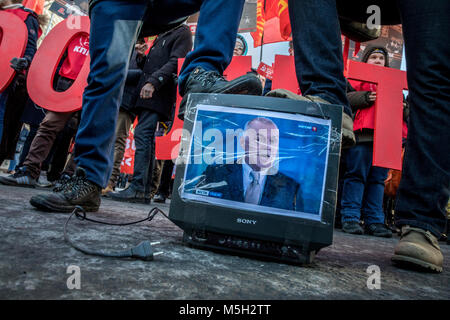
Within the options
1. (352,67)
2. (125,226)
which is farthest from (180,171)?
(352,67)

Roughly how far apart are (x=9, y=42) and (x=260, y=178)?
11.1ft

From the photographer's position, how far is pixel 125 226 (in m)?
1.00

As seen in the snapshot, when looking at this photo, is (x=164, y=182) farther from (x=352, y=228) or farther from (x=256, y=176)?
(x=256, y=176)

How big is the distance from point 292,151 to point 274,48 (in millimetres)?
10719

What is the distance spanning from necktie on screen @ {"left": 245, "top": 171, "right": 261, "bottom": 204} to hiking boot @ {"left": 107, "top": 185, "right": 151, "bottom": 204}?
2.04m

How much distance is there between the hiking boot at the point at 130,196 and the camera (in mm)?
2559

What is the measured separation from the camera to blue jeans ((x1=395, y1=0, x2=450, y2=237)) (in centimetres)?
98

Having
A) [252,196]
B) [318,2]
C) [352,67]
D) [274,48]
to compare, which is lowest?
[252,196]

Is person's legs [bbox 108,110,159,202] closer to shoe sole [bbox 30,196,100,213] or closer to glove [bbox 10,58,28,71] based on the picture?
glove [bbox 10,58,28,71]

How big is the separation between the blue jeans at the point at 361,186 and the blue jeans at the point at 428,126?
164cm

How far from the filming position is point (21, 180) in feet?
7.66

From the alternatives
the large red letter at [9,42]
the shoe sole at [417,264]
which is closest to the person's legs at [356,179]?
the shoe sole at [417,264]

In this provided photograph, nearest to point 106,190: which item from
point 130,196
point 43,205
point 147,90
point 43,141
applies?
point 130,196
